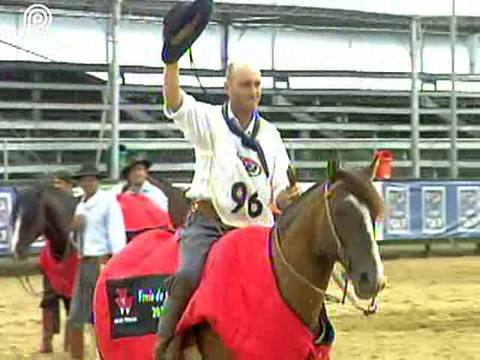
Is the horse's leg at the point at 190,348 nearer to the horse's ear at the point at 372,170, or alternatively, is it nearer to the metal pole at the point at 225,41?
the horse's ear at the point at 372,170

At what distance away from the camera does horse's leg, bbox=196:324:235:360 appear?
5.59 metres

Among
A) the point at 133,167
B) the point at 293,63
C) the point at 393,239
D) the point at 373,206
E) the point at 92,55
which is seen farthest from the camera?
the point at 293,63

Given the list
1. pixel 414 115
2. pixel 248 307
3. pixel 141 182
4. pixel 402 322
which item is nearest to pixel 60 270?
pixel 141 182

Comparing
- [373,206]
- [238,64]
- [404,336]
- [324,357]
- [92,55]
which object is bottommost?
[404,336]

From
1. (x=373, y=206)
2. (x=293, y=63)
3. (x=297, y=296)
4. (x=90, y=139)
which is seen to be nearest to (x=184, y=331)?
(x=297, y=296)

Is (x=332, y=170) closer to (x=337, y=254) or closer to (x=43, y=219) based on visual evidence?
(x=337, y=254)

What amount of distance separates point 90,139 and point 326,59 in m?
7.40

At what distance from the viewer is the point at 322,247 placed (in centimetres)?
546

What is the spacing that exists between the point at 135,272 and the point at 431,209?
1656 centimetres

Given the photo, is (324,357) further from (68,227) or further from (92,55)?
(92,55)

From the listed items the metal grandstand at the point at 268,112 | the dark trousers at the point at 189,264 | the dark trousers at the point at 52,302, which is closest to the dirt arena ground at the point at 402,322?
the dark trousers at the point at 52,302

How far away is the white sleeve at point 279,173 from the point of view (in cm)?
604

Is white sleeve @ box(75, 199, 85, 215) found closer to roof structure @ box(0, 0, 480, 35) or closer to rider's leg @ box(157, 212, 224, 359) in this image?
rider's leg @ box(157, 212, 224, 359)

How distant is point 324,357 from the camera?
18.6ft
